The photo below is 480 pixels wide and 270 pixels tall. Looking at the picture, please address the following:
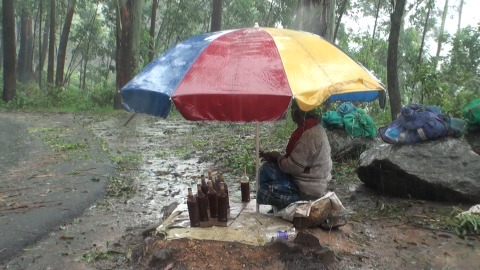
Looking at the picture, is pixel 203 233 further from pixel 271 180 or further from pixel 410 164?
pixel 410 164

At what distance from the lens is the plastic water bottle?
456 cm

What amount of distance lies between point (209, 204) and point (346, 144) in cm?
430

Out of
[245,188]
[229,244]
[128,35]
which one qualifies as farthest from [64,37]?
[229,244]

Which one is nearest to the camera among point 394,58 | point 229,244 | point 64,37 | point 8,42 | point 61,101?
point 229,244

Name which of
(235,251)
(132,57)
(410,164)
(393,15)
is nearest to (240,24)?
(132,57)

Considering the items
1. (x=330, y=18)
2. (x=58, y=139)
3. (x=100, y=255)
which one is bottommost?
(x=100, y=255)

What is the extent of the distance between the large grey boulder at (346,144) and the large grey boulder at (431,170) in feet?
5.55

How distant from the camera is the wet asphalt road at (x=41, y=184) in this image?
5.40 metres

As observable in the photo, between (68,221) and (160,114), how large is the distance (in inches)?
114

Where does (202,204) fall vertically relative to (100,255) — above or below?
above

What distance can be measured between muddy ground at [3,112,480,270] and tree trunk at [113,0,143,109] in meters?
9.85

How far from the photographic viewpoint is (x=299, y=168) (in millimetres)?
4938

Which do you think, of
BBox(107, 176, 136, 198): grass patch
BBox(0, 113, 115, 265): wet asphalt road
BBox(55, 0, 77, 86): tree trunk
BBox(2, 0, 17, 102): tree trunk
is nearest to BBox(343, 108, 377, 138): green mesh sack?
BBox(107, 176, 136, 198): grass patch

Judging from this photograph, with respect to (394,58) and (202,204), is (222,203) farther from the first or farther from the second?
(394,58)
